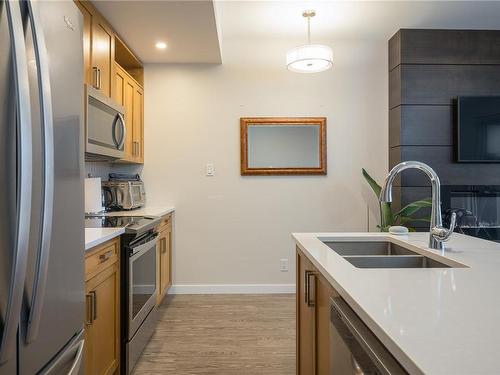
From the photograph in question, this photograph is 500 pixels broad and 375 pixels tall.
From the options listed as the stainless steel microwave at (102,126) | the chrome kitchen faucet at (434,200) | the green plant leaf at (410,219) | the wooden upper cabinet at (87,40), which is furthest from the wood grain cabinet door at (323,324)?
the green plant leaf at (410,219)

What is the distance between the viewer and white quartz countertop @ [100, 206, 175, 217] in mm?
2742

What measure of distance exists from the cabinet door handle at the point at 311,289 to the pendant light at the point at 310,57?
1889 mm

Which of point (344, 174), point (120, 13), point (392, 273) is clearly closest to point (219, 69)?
point (120, 13)

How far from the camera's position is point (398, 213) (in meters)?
3.07

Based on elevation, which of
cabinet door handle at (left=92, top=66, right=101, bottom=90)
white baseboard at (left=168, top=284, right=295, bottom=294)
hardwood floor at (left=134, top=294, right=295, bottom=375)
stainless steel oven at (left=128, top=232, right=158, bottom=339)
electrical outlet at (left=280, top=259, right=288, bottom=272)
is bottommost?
hardwood floor at (left=134, top=294, right=295, bottom=375)

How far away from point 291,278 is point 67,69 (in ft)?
9.79

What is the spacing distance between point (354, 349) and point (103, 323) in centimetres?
136

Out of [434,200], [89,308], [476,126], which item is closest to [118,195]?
[89,308]

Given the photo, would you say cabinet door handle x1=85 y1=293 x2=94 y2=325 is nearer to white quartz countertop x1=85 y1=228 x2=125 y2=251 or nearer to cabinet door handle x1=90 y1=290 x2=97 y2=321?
cabinet door handle x1=90 y1=290 x2=97 y2=321

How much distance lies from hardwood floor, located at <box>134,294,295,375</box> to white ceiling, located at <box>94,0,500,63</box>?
2330 millimetres

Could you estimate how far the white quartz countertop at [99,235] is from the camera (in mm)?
1496

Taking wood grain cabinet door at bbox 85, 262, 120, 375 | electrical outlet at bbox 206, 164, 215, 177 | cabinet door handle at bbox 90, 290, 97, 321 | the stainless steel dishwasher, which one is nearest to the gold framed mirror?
electrical outlet at bbox 206, 164, 215, 177

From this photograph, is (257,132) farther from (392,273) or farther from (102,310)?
(392,273)

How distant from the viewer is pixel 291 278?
3.56 m
